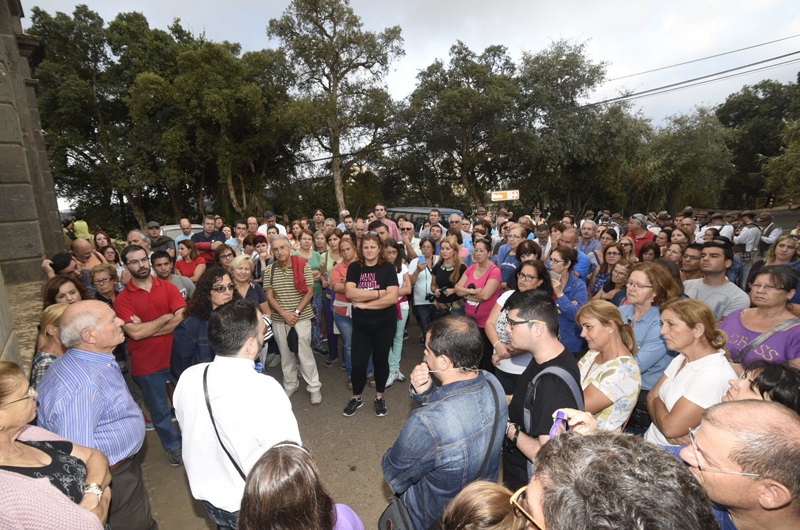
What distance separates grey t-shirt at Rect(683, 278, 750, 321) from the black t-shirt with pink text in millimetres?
3207

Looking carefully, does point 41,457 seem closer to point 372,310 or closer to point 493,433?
point 493,433

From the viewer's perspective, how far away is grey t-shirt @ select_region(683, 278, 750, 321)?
12.8 feet

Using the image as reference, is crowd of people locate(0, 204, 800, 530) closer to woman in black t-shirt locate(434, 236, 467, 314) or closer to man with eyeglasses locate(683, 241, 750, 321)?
man with eyeglasses locate(683, 241, 750, 321)

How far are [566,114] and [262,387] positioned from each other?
2463 centimetres

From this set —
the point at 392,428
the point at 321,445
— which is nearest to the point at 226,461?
the point at 321,445

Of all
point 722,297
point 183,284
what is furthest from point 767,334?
point 183,284

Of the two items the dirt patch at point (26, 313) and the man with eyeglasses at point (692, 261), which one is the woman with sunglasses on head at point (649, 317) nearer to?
the man with eyeglasses at point (692, 261)

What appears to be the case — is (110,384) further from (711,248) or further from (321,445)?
(711,248)

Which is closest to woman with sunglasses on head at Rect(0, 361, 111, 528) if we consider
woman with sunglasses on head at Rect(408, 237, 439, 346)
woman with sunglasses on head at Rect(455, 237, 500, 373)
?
woman with sunglasses on head at Rect(455, 237, 500, 373)

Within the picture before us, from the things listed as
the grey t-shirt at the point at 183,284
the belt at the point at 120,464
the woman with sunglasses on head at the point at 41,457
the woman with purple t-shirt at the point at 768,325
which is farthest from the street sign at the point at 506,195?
the woman with sunglasses on head at the point at 41,457

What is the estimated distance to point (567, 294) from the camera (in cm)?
420

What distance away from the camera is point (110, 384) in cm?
230

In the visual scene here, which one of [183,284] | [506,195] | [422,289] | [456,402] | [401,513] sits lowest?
[401,513]

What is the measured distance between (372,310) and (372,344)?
422 mm
